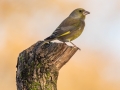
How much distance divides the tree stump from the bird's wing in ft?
1.31

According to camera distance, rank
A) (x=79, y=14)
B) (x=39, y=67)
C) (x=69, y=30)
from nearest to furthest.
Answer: (x=39, y=67) → (x=69, y=30) → (x=79, y=14)

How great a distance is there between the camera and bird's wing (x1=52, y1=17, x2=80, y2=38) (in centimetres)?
219

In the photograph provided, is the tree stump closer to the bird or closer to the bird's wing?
the bird

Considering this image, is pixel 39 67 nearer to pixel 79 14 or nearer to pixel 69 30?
pixel 69 30

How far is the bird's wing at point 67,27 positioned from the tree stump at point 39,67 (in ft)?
1.31

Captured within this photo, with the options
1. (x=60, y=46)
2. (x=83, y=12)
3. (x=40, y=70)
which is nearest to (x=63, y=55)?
(x=60, y=46)

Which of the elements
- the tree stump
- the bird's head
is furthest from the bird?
the tree stump

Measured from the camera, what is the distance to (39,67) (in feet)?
5.67

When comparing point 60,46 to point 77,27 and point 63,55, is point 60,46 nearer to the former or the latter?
point 63,55

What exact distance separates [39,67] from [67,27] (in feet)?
2.26

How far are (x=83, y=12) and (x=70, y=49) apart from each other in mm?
995

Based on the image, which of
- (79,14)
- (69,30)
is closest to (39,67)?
(69,30)

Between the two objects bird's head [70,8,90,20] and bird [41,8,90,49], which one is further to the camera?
bird's head [70,8,90,20]

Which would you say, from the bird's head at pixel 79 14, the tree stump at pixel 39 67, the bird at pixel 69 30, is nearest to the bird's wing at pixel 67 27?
the bird at pixel 69 30
